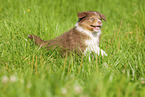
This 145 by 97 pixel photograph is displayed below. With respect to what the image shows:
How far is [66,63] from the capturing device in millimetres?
3592

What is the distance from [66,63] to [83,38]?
100 cm

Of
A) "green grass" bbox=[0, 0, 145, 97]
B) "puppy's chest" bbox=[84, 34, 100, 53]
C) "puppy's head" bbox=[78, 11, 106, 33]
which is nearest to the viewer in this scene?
"green grass" bbox=[0, 0, 145, 97]

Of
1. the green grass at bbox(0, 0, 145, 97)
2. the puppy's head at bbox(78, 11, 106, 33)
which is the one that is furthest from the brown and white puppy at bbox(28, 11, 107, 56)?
the green grass at bbox(0, 0, 145, 97)

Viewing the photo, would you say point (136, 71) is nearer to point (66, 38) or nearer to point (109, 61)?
point (109, 61)

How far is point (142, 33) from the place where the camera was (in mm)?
5707

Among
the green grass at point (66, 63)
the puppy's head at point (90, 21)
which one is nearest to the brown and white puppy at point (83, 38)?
the puppy's head at point (90, 21)

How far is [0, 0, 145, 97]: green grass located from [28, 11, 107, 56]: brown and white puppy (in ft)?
0.79

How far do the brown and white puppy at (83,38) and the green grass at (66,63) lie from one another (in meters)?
0.24

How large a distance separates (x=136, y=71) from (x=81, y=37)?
1.36m

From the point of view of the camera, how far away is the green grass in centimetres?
231

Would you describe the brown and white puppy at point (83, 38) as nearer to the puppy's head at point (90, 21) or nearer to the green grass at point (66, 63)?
the puppy's head at point (90, 21)

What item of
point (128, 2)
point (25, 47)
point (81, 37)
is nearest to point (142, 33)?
point (81, 37)

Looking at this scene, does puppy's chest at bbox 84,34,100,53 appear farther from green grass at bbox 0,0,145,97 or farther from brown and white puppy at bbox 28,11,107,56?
green grass at bbox 0,0,145,97

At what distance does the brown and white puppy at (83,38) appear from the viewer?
4320 mm
